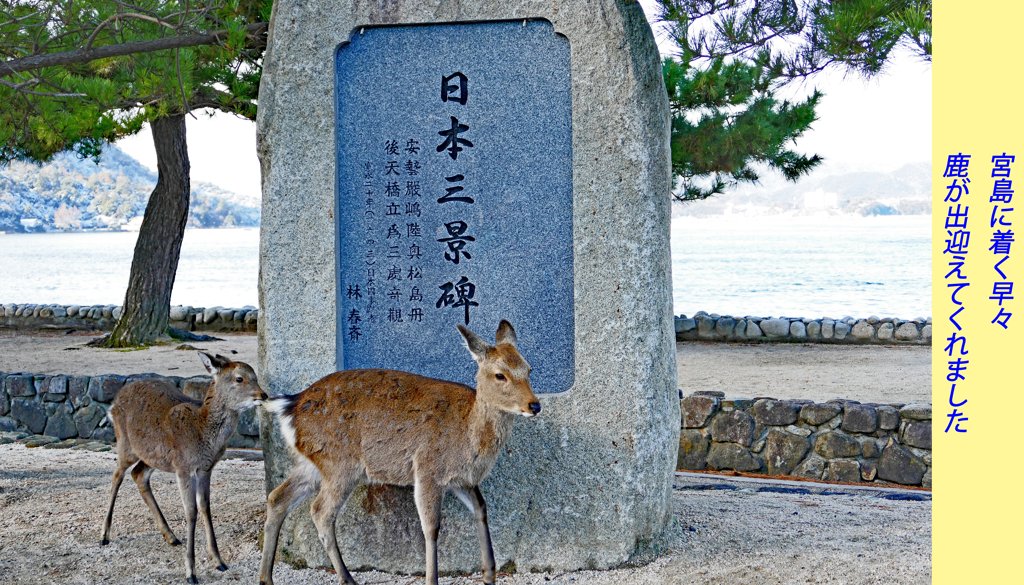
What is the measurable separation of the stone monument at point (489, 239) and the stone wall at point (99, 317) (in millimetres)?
9803

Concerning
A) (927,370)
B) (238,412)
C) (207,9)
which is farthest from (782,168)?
(238,412)

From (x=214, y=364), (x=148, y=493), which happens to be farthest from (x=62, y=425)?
(x=214, y=364)

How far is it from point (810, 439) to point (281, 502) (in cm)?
415

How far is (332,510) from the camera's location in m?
3.36

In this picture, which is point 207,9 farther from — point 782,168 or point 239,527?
point 782,168

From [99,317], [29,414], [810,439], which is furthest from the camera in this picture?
[99,317]

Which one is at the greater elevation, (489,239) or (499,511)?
(489,239)

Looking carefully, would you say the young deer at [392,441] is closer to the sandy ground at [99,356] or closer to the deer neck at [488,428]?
the deer neck at [488,428]

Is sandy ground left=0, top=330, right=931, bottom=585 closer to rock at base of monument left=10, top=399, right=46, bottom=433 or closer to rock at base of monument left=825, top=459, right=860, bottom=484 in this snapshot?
rock at base of monument left=825, top=459, right=860, bottom=484

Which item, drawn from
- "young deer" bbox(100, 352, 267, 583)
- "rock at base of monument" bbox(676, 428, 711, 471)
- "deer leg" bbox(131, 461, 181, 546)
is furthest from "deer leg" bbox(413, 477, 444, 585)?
"rock at base of monument" bbox(676, 428, 711, 471)

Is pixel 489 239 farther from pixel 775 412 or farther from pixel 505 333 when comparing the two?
pixel 775 412

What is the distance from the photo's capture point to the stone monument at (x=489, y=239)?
3.68m

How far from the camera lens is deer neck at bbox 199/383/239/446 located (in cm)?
363

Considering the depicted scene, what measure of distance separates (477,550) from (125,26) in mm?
6029
